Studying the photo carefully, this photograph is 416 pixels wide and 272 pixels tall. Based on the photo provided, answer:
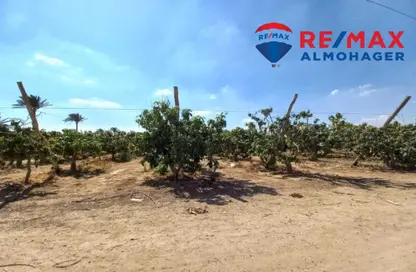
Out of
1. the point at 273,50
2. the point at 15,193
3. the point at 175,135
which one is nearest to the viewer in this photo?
the point at 15,193

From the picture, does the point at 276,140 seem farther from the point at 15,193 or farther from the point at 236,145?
the point at 15,193

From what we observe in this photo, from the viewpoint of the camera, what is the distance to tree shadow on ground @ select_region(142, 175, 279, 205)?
6230 millimetres

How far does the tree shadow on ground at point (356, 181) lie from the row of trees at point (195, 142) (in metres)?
0.82

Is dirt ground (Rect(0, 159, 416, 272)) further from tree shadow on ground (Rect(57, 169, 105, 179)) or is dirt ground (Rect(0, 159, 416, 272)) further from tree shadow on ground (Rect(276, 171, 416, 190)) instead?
tree shadow on ground (Rect(57, 169, 105, 179))

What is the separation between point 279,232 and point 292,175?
5.12 m

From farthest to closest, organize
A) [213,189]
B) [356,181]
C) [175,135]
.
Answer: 1. [356,181]
2. [175,135]
3. [213,189]

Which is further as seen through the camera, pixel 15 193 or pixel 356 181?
pixel 356 181

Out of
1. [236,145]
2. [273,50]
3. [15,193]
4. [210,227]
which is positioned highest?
[273,50]

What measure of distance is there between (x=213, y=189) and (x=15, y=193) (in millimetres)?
4656

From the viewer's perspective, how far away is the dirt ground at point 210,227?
10.9 feet

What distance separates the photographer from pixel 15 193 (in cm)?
666

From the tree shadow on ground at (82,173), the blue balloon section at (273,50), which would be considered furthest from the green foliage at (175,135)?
the blue balloon section at (273,50)

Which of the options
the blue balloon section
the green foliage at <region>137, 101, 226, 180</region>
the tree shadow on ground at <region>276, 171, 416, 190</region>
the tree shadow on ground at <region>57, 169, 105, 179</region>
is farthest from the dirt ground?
the blue balloon section

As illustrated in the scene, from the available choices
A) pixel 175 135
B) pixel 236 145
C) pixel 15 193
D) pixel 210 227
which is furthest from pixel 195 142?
pixel 236 145
